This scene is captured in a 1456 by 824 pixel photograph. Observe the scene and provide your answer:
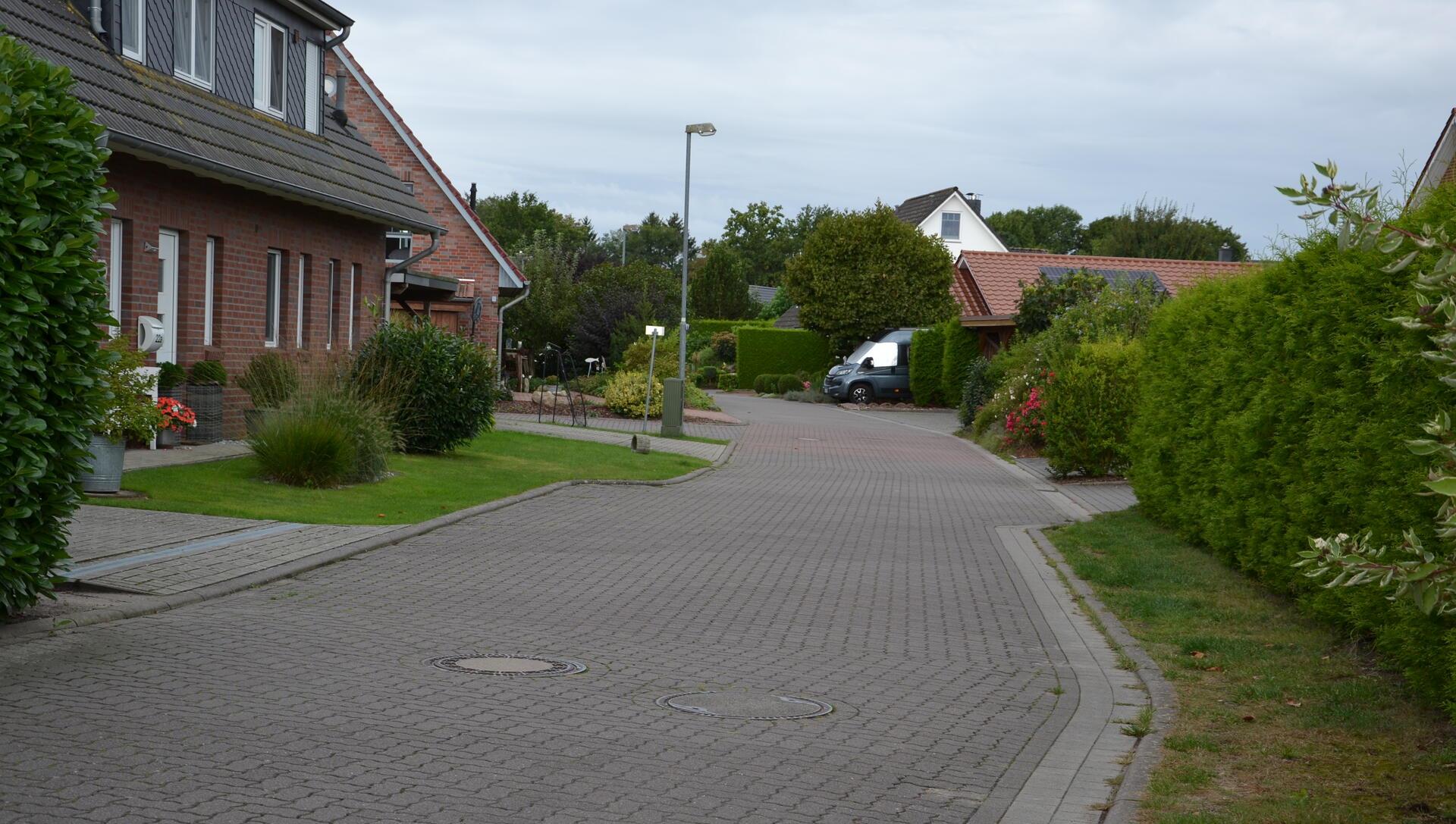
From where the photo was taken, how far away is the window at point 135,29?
1736 centimetres

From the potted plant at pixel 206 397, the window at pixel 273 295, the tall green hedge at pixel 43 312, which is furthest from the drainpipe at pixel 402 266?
the tall green hedge at pixel 43 312

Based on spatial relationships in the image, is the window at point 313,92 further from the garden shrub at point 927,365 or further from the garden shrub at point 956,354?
the garden shrub at point 927,365

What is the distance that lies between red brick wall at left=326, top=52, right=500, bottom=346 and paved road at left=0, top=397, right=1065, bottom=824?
76.2 ft

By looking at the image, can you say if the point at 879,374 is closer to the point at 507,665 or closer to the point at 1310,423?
the point at 1310,423

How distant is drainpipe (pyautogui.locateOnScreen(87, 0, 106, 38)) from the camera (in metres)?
16.7

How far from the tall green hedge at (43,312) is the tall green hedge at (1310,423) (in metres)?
6.56

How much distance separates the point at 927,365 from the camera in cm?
4453

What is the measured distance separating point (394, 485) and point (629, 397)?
58.2ft

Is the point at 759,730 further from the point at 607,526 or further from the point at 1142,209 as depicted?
the point at 1142,209

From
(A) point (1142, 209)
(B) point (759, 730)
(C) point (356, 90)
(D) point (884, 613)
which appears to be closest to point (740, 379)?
(C) point (356, 90)

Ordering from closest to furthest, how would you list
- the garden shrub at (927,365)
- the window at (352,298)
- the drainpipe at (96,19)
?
the drainpipe at (96,19) → the window at (352,298) → the garden shrub at (927,365)

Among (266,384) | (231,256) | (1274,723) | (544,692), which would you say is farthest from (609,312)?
(1274,723)

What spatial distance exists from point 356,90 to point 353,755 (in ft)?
102

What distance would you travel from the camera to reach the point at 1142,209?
7850cm
